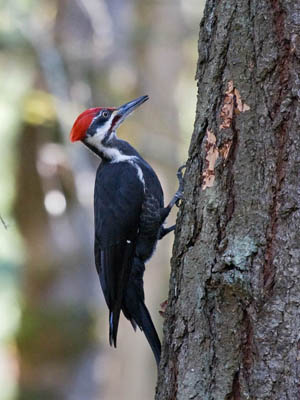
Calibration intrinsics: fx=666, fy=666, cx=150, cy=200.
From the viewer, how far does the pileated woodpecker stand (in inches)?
130

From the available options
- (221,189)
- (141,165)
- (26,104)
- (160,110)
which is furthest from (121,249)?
(160,110)

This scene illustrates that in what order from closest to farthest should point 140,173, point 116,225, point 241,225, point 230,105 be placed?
point 241,225 < point 230,105 < point 116,225 < point 140,173

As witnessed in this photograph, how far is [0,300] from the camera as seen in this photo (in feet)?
19.6

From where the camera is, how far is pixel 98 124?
3.91 metres

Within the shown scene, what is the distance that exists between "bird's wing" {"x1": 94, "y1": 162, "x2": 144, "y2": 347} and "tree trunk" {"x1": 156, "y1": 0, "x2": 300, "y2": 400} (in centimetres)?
119

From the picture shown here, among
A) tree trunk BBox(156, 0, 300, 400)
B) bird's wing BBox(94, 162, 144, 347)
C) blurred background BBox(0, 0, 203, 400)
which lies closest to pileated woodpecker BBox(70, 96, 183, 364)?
bird's wing BBox(94, 162, 144, 347)

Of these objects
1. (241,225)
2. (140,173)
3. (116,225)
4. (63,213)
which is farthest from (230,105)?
(63,213)

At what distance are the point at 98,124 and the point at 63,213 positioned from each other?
104 inches

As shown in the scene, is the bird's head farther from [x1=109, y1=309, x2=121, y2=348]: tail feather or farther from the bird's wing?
[x1=109, y1=309, x2=121, y2=348]: tail feather

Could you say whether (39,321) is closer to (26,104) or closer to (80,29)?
(26,104)

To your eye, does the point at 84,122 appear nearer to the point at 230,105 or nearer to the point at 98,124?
the point at 98,124

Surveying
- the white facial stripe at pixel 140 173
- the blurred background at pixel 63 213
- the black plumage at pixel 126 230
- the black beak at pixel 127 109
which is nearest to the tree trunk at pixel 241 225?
the black plumage at pixel 126 230

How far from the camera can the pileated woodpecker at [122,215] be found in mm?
3300

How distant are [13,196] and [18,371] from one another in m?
1.68
